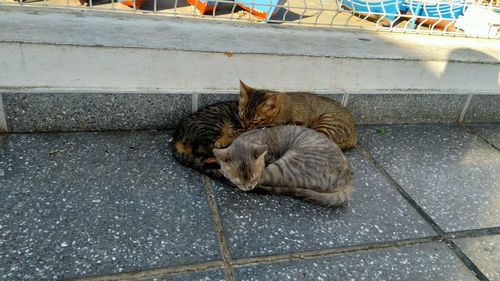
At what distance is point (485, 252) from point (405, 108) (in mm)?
1632

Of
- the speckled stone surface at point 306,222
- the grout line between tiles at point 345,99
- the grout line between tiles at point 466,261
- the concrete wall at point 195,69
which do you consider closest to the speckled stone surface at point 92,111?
the concrete wall at point 195,69

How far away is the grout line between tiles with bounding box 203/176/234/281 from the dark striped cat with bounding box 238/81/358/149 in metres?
0.68

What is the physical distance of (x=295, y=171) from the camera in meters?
2.69

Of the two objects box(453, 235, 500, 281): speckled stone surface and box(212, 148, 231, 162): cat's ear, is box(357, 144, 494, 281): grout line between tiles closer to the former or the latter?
box(453, 235, 500, 281): speckled stone surface

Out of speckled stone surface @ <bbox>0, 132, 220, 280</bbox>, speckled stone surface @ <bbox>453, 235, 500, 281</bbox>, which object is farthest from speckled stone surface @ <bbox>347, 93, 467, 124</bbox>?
speckled stone surface @ <bbox>0, 132, 220, 280</bbox>

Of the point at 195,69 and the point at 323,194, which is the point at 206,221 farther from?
the point at 195,69

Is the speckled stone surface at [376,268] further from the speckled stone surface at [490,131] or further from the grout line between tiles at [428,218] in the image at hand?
the speckled stone surface at [490,131]

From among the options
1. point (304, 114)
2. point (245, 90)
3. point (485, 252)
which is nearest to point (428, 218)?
point (485, 252)

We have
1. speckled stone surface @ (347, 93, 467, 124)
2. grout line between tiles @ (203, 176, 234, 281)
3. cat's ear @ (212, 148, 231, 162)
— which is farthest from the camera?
speckled stone surface @ (347, 93, 467, 124)

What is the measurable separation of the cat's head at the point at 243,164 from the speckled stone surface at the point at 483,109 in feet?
8.18

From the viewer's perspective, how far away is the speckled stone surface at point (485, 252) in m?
2.27

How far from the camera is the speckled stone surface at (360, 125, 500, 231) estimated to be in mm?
2740

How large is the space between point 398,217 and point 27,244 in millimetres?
2254

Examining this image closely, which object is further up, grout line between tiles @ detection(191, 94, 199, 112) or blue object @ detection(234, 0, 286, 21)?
blue object @ detection(234, 0, 286, 21)
